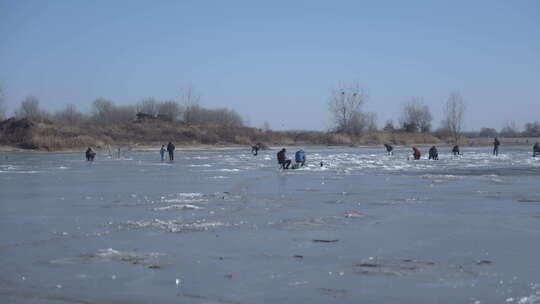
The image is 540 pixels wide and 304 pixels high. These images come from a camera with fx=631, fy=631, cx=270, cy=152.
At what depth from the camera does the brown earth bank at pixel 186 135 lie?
6781 cm

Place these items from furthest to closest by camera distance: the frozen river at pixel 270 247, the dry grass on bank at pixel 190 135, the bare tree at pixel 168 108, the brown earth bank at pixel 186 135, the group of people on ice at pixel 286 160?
the bare tree at pixel 168 108
the dry grass on bank at pixel 190 135
the brown earth bank at pixel 186 135
the group of people on ice at pixel 286 160
the frozen river at pixel 270 247

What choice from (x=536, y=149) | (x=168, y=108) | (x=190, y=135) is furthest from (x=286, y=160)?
(x=168, y=108)

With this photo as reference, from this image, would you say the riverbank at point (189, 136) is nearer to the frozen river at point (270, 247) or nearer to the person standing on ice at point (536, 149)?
the person standing on ice at point (536, 149)

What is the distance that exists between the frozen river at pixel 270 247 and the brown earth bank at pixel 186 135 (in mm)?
53170

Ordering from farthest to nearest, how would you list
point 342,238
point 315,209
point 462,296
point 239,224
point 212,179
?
point 212,179 < point 315,209 < point 239,224 < point 342,238 < point 462,296

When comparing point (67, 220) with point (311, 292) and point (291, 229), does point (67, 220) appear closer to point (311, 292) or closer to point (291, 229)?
point (291, 229)

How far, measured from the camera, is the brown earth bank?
67.8 m

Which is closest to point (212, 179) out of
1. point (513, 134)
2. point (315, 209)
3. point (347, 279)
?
point (315, 209)

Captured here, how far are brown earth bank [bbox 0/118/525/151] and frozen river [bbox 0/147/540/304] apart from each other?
53170mm

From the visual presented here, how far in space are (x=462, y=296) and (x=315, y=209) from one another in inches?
297

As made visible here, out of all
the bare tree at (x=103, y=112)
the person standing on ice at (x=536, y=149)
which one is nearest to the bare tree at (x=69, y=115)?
the bare tree at (x=103, y=112)

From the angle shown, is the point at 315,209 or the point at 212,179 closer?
the point at 315,209

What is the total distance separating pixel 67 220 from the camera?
12.2 m

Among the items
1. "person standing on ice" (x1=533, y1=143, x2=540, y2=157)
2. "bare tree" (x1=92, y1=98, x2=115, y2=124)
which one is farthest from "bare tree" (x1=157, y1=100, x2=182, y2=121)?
"person standing on ice" (x1=533, y1=143, x2=540, y2=157)
